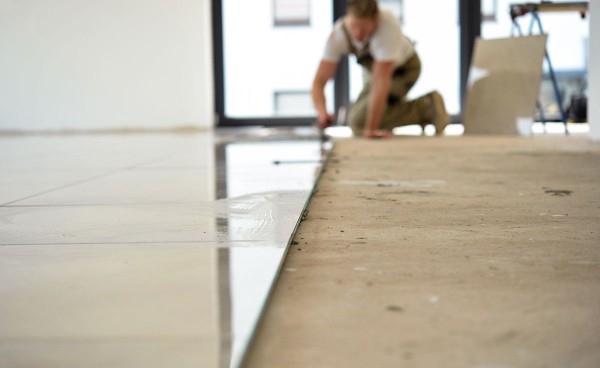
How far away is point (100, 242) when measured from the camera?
1.12 meters

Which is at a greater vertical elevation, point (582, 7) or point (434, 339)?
point (582, 7)

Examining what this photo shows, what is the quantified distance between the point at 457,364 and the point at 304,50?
6.98m

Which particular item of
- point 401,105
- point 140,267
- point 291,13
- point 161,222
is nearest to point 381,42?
point 401,105

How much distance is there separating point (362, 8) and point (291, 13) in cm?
343

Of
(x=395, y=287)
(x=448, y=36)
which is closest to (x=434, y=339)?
(x=395, y=287)

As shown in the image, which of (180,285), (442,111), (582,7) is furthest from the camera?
(442,111)

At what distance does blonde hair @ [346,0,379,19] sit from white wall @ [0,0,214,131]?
3.28 m

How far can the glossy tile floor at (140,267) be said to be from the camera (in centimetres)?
63

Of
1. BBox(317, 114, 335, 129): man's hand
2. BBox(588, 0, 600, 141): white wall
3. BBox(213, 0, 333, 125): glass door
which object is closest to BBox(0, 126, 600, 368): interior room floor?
BBox(588, 0, 600, 141): white wall

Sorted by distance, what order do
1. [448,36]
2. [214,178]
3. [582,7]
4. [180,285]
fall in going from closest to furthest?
1. [180,285]
2. [214,178]
3. [582,7]
4. [448,36]

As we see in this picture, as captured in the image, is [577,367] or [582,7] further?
[582,7]

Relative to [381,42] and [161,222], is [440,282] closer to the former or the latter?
[161,222]

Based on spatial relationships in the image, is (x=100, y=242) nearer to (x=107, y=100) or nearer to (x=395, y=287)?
(x=395, y=287)

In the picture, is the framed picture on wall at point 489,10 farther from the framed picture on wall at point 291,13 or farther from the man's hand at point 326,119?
the man's hand at point 326,119
